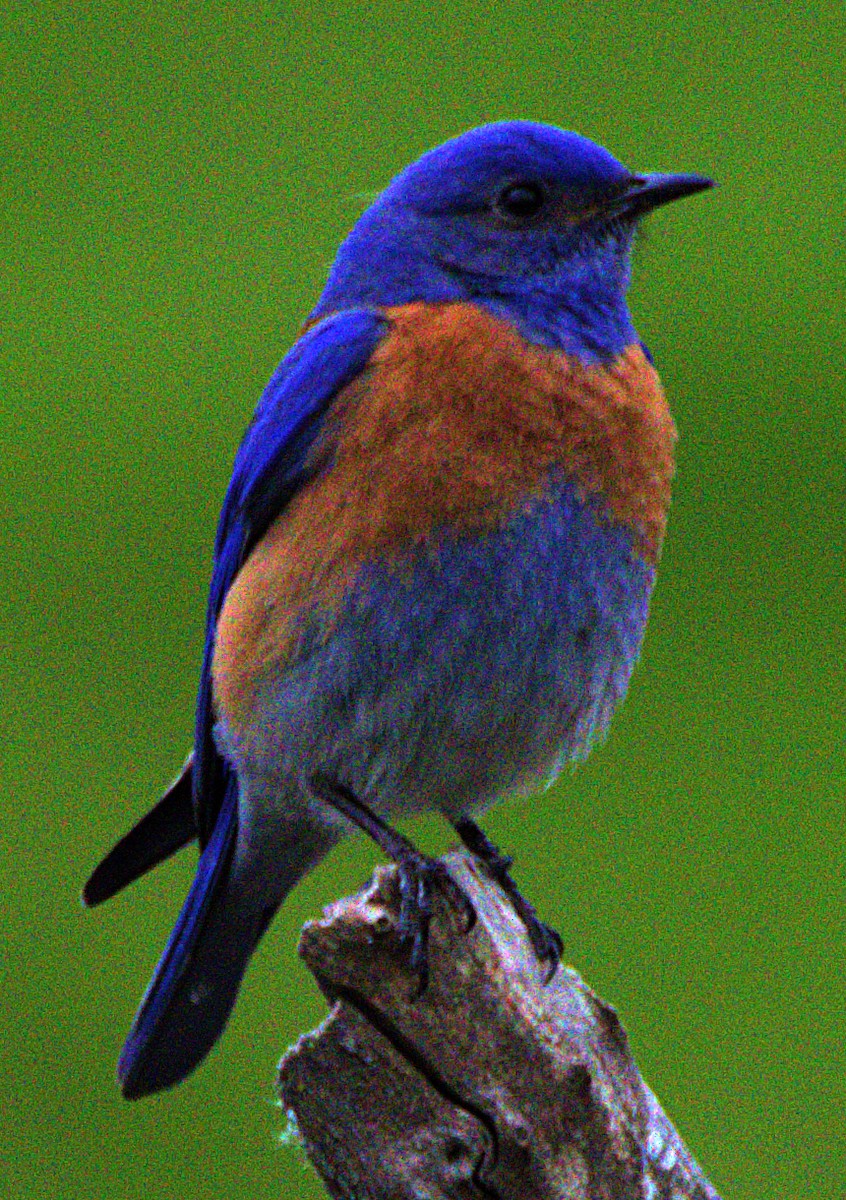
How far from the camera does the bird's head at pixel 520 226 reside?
3.07 m

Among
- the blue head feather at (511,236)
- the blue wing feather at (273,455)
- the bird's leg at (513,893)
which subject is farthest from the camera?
the blue head feather at (511,236)

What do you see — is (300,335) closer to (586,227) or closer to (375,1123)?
(586,227)

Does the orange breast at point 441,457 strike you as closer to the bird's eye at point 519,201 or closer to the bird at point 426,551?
the bird at point 426,551

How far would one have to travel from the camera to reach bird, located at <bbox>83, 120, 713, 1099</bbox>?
9.20 feet

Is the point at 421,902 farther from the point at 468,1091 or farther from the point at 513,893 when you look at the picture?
the point at 513,893

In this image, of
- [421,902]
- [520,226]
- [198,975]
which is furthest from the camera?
[198,975]

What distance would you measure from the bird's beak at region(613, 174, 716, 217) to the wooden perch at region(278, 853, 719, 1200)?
1407mm

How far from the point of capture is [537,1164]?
89.0 inches

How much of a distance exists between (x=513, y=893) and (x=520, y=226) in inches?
45.4

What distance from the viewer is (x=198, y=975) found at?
10.6 feet

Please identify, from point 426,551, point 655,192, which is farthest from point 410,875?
point 655,192

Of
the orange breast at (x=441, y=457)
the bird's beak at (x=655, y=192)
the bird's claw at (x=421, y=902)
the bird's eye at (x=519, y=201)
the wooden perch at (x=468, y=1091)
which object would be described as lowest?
the wooden perch at (x=468, y=1091)

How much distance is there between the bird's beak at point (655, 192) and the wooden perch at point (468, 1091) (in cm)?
141

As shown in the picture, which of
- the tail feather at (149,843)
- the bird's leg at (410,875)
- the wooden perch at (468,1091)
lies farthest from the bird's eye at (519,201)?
the wooden perch at (468,1091)
